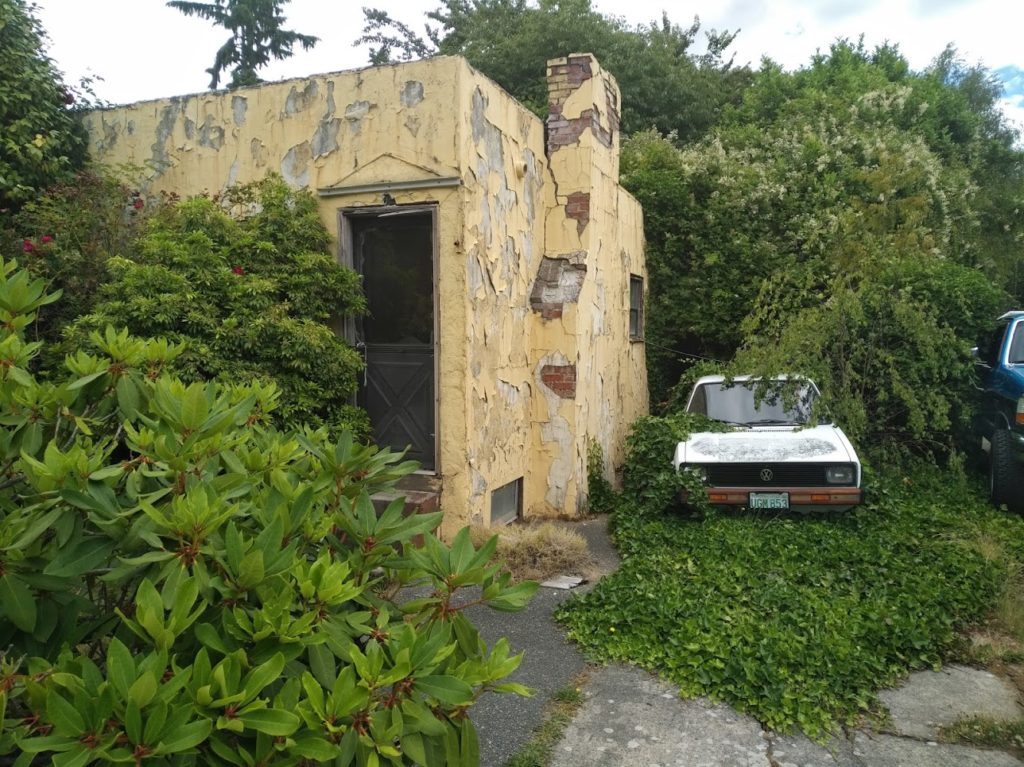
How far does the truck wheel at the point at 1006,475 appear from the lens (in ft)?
25.3

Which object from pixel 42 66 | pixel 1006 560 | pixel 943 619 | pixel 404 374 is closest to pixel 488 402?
pixel 404 374

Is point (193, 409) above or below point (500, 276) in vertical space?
below

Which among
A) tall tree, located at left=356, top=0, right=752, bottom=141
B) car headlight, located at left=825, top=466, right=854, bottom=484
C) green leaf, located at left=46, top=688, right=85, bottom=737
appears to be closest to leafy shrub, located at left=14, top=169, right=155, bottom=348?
green leaf, located at left=46, top=688, right=85, bottom=737

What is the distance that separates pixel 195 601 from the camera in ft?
5.46

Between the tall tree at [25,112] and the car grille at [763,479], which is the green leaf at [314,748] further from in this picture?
the tall tree at [25,112]

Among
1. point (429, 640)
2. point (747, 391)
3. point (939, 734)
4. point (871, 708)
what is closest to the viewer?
point (429, 640)

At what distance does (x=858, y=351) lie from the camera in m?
8.51

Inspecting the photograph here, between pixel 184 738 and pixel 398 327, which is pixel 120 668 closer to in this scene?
pixel 184 738

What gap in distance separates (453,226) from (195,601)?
526 centimetres

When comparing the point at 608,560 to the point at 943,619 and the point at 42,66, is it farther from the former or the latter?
the point at 42,66

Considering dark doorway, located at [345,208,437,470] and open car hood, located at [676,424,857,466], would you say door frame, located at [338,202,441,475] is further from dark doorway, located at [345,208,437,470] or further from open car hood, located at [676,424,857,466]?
open car hood, located at [676,424,857,466]

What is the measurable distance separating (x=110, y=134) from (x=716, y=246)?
819 cm

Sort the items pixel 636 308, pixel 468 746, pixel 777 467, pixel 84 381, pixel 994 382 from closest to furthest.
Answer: pixel 468 746
pixel 84 381
pixel 777 467
pixel 994 382
pixel 636 308

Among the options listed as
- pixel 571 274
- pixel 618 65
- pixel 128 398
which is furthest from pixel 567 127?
pixel 618 65
